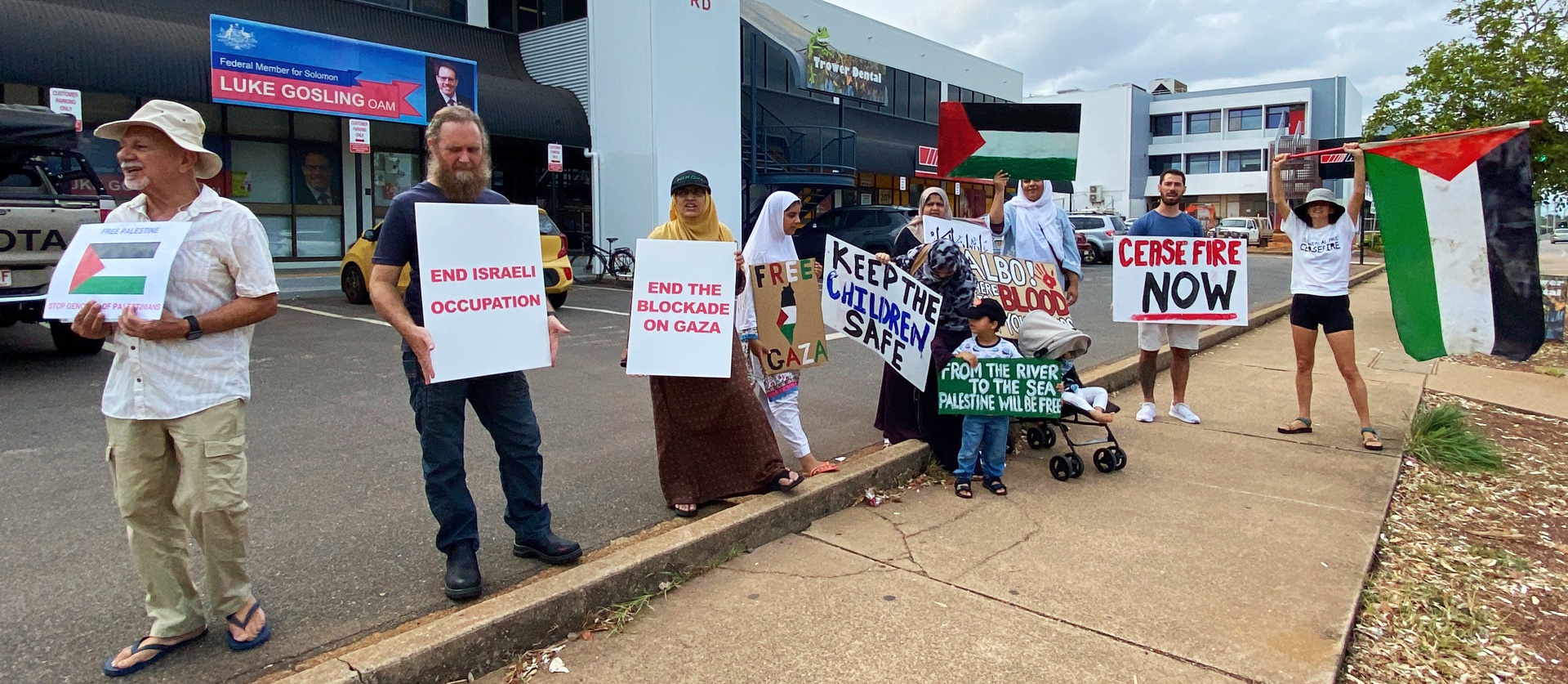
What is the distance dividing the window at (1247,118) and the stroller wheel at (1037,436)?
6784 cm

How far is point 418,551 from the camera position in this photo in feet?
12.7

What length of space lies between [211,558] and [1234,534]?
13.9ft

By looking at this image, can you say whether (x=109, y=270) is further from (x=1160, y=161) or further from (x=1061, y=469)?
(x=1160, y=161)

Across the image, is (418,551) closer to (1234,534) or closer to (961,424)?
(961,424)

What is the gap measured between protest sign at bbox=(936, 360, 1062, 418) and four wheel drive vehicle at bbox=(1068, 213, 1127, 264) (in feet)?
78.9

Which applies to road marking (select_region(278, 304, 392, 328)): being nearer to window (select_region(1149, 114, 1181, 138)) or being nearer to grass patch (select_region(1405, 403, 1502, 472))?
grass patch (select_region(1405, 403, 1502, 472))

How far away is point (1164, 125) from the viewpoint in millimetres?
67750

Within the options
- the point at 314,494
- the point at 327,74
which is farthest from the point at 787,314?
the point at 327,74

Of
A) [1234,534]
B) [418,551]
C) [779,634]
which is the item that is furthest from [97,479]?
[1234,534]

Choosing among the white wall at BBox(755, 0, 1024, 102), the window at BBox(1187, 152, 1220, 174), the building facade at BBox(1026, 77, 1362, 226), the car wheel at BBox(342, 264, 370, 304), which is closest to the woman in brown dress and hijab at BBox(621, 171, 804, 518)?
the car wheel at BBox(342, 264, 370, 304)

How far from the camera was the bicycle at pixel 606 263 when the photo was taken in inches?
711

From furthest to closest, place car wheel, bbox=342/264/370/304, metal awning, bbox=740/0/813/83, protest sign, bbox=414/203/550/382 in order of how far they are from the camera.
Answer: metal awning, bbox=740/0/813/83, car wheel, bbox=342/264/370/304, protest sign, bbox=414/203/550/382

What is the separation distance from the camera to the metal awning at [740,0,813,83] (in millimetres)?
19656

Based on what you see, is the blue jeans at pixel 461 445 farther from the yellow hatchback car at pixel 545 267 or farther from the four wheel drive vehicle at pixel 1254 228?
A: the four wheel drive vehicle at pixel 1254 228
